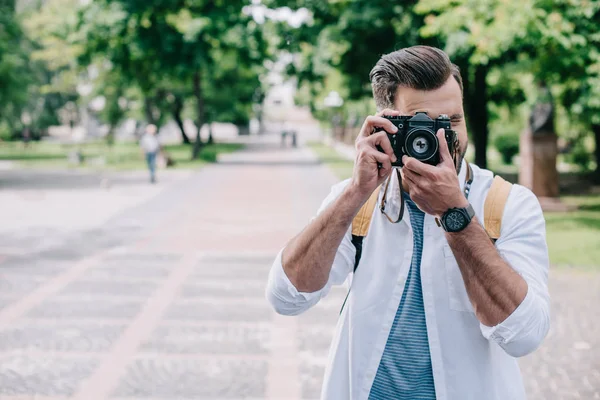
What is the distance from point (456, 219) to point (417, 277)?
0.29 metres

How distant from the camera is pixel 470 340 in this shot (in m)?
1.93

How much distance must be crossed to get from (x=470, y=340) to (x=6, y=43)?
2883cm

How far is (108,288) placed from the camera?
812cm

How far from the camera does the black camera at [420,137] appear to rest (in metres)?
1.74

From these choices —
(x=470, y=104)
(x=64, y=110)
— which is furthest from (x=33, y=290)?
(x=64, y=110)

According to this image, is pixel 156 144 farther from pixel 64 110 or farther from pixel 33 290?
pixel 64 110

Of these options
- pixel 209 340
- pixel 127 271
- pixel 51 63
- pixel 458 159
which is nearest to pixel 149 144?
pixel 127 271

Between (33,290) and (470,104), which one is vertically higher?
(470,104)

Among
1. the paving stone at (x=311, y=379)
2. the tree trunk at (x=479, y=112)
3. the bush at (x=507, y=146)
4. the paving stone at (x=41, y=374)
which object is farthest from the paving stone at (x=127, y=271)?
the bush at (x=507, y=146)

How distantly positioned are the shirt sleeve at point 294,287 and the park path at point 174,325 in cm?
315

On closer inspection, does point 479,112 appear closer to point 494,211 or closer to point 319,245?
point 494,211

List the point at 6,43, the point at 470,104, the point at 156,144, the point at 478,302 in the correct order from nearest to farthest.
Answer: the point at 478,302, the point at 470,104, the point at 156,144, the point at 6,43

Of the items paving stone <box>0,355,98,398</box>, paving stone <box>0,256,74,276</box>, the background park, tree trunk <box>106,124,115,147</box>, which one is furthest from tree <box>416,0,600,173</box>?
tree trunk <box>106,124,115,147</box>

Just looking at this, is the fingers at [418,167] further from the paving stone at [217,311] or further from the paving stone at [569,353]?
the paving stone at [217,311]
